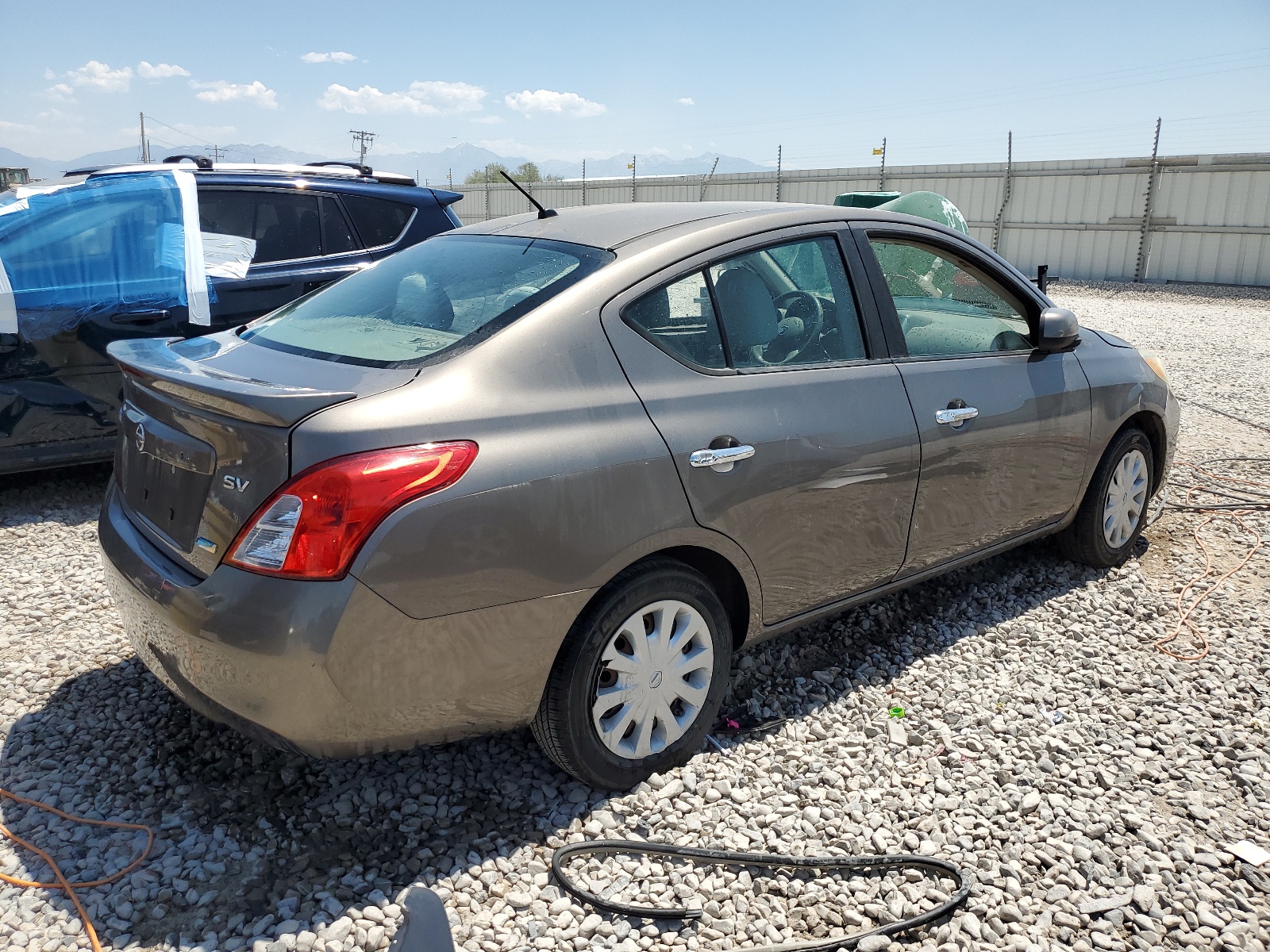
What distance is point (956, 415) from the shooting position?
11.0 ft

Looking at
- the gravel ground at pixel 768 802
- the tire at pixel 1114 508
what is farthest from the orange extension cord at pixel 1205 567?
the tire at pixel 1114 508

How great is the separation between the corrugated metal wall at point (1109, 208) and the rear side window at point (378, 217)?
58.6 feet

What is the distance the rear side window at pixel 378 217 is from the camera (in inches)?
236

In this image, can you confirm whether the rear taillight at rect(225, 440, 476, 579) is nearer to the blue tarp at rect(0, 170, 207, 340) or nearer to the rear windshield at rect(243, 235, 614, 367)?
the rear windshield at rect(243, 235, 614, 367)

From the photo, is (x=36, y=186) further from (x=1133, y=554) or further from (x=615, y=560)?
(x=1133, y=554)

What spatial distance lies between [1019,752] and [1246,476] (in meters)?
4.15

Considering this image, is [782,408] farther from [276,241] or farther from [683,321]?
[276,241]

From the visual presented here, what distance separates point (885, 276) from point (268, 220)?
12.9 feet

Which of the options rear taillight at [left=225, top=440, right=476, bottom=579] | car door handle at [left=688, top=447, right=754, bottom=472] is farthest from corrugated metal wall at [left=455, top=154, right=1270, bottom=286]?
rear taillight at [left=225, top=440, right=476, bottom=579]

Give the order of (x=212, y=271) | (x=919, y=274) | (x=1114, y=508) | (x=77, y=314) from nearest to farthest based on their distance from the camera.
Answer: (x=919, y=274), (x=1114, y=508), (x=77, y=314), (x=212, y=271)

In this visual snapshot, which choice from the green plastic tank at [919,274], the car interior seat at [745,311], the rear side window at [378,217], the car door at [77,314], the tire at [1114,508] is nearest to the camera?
the car interior seat at [745,311]

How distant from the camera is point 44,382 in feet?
16.0

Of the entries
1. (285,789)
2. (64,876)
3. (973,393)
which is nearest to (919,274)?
(973,393)

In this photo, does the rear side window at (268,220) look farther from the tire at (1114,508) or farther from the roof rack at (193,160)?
the tire at (1114,508)
